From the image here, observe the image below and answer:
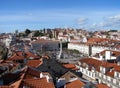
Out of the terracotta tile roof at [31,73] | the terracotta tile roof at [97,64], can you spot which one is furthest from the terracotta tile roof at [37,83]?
the terracotta tile roof at [97,64]

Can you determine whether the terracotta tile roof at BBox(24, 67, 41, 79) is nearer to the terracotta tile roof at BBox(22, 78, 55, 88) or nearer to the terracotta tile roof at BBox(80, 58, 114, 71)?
the terracotta tile roof at BBox(22, 78, 55, 88)

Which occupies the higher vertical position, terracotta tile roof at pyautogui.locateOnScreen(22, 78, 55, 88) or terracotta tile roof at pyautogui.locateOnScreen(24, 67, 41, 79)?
terracotta tile roof at pyautogui.locateOnScreen(22, 78, 55, 88)

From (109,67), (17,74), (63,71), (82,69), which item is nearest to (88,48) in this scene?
(82,69)

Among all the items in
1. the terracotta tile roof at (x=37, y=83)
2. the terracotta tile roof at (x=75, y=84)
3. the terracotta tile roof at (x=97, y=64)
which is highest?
the terracotta tile roof at (x=37, y=83)

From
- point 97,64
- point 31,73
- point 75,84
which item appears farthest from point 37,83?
point 97,64

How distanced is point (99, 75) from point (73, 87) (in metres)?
21.6

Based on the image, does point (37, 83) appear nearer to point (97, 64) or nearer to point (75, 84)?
point (75, 84)

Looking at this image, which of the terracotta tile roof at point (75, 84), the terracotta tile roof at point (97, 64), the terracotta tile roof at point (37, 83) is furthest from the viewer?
the terracotta tile roof at point (97, 64)

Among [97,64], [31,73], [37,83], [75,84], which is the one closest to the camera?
[37,83]

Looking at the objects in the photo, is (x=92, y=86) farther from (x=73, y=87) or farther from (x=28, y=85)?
(x=28, y=85)

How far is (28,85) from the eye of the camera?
87.2ft

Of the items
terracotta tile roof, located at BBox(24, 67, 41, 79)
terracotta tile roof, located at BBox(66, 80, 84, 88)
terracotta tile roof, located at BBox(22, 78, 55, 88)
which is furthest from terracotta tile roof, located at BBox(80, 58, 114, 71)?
terracotta tile roof, located at BBox(22, 78, 55, 88)

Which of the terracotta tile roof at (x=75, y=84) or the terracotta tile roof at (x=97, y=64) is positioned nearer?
the terracotta tile roof at (x=75, y=84)

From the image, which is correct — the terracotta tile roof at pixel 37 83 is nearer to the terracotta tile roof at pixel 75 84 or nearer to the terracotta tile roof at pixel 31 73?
the terracotta tile roof at pixel 75 84
